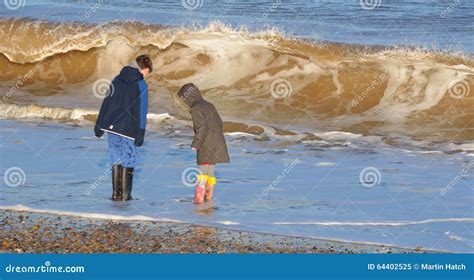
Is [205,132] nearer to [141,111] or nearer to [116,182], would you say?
[141,111]

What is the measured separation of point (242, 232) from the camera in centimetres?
1013

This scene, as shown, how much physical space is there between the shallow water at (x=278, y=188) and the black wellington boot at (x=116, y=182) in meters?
0.18

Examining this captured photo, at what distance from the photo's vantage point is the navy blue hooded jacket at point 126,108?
11359mm

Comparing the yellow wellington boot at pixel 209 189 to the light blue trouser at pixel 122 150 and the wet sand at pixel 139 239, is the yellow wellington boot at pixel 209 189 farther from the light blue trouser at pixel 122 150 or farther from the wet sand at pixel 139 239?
the wet sand at pixel 139 239

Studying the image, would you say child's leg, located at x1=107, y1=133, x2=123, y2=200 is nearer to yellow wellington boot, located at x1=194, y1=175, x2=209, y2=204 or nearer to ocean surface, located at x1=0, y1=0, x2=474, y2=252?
ocean surface, located at x1=0, y1=0, x2=474, y2=252

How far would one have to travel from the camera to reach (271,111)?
18.8m

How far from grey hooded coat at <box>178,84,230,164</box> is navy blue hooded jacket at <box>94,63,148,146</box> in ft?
1.52

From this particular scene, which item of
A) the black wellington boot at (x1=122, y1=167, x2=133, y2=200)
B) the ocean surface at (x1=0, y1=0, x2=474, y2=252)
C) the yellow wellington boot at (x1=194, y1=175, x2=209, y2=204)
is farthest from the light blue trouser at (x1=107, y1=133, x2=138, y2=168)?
the yellow wellington boot at (x1=194, y1=175, x2=209, y2=204)

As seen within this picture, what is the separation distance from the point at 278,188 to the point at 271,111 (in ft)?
21.3

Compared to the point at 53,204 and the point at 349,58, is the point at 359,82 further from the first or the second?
the point at 53,204

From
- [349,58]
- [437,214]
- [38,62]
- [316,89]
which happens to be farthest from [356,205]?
[38,62]

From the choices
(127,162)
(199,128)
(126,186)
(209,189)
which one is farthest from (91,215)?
(199,128)

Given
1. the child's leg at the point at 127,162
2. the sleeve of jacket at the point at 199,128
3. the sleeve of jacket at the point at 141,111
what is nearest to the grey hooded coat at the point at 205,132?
the sleeve of jacket at the point at 199,128

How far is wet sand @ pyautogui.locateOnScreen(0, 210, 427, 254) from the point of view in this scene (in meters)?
9.32
